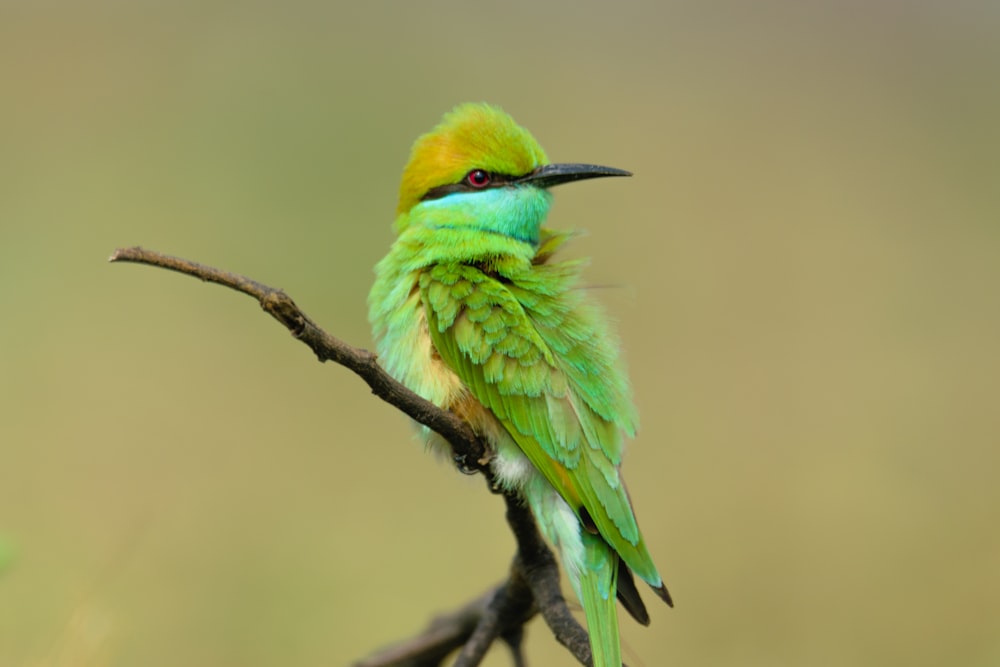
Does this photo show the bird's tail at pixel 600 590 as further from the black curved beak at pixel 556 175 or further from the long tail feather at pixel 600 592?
the black curved beak at pixel 556 175

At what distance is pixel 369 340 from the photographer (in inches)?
143

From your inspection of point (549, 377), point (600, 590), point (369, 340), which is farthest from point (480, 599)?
point (369, 340)

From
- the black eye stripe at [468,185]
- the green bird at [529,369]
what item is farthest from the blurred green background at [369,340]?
the black eye stripe at [468,185]

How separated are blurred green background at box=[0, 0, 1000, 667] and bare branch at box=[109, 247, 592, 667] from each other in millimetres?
312

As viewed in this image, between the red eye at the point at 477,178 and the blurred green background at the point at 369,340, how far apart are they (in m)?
0.39

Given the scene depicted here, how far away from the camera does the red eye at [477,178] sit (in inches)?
88.8

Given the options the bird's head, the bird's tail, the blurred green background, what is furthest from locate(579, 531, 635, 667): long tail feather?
the bird's head

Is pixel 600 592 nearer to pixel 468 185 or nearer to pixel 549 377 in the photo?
pixel 549 377

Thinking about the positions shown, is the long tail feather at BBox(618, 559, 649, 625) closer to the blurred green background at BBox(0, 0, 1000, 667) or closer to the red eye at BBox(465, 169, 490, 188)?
the blurred green background at BBox(0, 0, 1000, 667)

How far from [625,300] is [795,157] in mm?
2730

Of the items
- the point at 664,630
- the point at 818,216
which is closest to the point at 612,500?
the point at 664,630

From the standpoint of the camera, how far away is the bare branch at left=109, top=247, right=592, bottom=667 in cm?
129

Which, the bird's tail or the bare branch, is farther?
the bird's tail

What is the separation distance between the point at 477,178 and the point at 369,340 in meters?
1.45
